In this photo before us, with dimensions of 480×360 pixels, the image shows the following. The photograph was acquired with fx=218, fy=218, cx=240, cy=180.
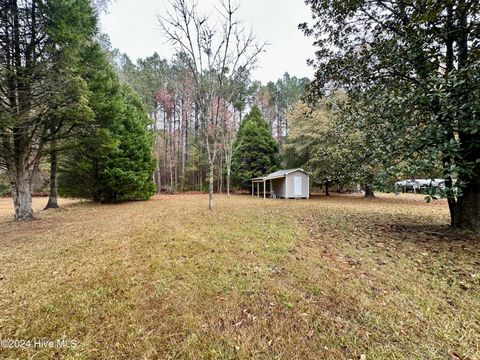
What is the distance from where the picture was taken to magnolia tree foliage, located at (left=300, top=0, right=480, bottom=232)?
11.6ft

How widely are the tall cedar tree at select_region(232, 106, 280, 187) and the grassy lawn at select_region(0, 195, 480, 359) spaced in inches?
711

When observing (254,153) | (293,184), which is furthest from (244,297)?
(254,153)

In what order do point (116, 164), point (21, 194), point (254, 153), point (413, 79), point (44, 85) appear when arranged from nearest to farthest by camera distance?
point (413, 79) → point (44, 85) → point (21, 194) → point (116, 164) → point (254, 153)

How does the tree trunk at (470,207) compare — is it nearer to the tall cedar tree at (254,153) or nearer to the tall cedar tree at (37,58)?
the tall cedar tree at (37,58)

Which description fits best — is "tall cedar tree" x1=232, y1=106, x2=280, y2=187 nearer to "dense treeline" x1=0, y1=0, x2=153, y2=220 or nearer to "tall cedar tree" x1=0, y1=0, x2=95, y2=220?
"dense treeline" x1=0, y1=0, x2=153, y2=220

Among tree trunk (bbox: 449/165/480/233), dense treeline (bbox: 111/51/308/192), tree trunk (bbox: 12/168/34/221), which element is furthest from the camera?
dense treeline (bbox: 111/51/308/192)

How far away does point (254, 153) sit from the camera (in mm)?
22422

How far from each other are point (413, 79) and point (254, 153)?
1783 centimetres

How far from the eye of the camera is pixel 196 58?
380 inches

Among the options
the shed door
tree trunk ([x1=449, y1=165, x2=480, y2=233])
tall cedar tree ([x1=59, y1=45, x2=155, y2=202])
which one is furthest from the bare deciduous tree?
the shed door

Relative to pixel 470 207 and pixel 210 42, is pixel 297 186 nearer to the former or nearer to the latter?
pixel 210 42

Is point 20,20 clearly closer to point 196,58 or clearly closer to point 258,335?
point 196,58

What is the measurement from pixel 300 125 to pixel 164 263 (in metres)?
16.1

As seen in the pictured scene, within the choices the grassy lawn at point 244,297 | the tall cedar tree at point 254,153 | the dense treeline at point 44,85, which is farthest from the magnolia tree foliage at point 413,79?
the tall cedar tree at point 254,153
